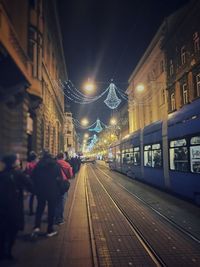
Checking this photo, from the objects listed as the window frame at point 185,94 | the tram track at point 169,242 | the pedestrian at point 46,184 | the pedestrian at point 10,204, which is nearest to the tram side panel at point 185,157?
the tram track at point 169,242

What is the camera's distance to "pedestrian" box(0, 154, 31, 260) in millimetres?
5637

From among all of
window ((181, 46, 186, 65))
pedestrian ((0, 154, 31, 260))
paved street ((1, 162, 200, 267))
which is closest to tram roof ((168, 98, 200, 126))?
paved street ((1, 162, 200, 267))

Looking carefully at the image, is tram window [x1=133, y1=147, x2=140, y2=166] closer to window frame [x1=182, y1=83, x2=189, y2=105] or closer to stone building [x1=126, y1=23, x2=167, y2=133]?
window frame [x1=182, y1=83, x2=189, y2=105]

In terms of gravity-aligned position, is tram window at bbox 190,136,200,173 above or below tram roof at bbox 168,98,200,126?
below

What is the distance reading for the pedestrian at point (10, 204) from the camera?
5637 mm

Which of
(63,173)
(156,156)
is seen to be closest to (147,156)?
(156,156)

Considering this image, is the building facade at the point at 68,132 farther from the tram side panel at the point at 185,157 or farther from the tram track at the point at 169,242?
the tram track at the point at 169,242

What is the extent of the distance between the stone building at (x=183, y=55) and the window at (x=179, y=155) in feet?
47.4

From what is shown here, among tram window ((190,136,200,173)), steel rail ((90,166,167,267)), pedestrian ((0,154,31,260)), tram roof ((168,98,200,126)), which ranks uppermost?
tram roof ((168,98,200,126))

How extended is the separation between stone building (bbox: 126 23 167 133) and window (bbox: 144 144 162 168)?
43.8 feet

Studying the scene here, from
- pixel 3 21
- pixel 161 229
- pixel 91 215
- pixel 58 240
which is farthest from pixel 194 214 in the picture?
pixel 3 21

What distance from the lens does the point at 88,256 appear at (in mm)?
5816

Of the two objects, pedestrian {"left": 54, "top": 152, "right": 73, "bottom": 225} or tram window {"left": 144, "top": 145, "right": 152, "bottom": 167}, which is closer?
pedestrian {"left": 54, "top": 152, "right": 73, "bottom": 225}

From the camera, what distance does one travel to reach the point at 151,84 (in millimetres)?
41469
